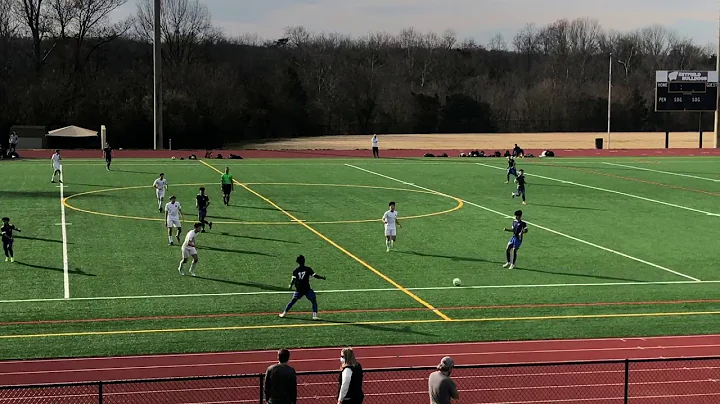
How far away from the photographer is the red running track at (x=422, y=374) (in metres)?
15.7

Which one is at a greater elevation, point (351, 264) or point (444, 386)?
point (444, 386)

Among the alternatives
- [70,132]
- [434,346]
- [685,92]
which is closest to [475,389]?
[434,346]

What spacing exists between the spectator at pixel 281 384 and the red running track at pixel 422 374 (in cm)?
→ 395

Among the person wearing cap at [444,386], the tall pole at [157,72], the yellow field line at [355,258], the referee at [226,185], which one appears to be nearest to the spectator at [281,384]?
the person wearing cap at [444,386]

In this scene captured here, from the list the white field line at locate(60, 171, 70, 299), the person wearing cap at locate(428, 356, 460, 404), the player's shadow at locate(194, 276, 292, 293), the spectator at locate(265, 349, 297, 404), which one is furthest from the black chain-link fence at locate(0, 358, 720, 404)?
the white field line at locate(60, 171, 70, 299)

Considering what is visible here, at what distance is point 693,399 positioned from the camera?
1578 cm

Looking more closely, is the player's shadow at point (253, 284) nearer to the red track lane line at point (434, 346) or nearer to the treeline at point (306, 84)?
the red track lane line at point (434, 346)

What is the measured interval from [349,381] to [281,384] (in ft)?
3.07

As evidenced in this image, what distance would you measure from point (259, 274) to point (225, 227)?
9.10 metres

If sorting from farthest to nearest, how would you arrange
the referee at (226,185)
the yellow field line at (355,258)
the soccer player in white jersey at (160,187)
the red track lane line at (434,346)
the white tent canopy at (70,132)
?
1. the white tent canopy at (70,132)
2. the referee at (226,185)
3. the soccer player in white jersey at (160,187)
4. the yellow field line at (355,258)
5. the red track lane line at (434,346)

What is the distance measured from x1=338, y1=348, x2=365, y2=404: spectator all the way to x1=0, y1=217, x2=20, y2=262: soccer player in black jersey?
18.9m

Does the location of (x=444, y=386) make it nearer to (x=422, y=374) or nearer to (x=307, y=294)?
(x=422, y=374)

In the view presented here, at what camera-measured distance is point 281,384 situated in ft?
38.2

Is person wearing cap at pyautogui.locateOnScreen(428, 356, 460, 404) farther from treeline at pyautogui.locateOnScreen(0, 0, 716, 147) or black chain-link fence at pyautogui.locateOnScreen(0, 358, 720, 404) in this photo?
treeline at pyautogui.locateOnScreen(0, 0, 716, 147)
